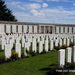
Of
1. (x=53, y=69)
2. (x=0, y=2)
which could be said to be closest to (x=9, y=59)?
(x=53, y=69)

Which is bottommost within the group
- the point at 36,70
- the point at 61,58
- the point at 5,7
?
the point at 36,70

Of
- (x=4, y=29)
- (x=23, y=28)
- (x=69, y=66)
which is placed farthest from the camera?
(x=23, y=28)

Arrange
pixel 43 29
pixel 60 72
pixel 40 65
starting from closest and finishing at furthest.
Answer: pixel 60 72, pixel 40 65, pixel 43 29

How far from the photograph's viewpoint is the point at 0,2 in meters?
52.3

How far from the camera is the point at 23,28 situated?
32656mm

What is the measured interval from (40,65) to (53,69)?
1434 mm

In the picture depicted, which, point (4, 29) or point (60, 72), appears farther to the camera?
point (4, 29)

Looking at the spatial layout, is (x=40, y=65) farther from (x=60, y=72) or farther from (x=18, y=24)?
(x=18, y=24)

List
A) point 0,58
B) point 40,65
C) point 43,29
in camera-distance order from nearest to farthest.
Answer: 1. point 40,65
2. point 0,58
3. point 43,29

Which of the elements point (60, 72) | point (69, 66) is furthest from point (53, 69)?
point (69, 66)

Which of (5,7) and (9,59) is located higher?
(5,7)

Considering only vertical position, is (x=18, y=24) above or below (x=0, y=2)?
below

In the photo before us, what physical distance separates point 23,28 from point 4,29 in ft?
14.1

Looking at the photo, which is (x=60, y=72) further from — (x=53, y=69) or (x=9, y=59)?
(x=9, y=59)
